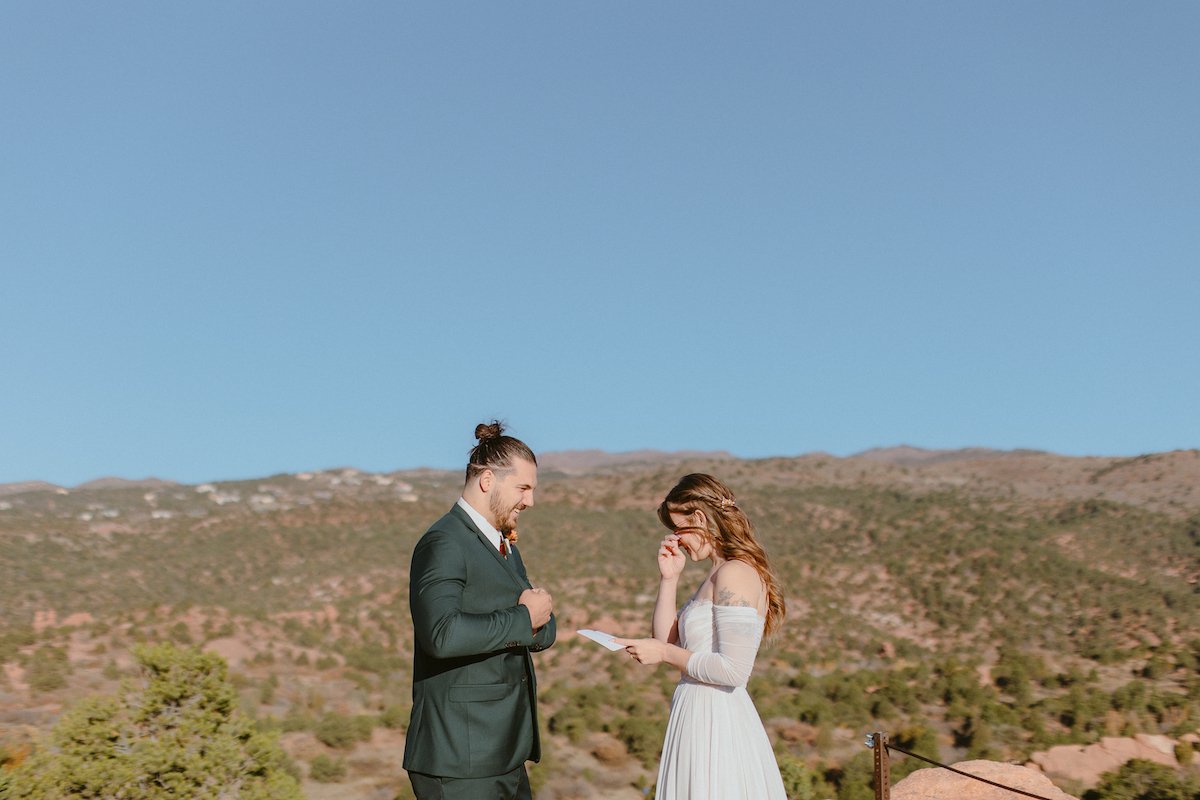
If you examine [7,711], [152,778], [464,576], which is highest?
[464,576]

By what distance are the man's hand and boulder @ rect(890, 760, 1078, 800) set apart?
706 centimetres

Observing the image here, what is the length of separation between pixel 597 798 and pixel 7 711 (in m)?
9.82

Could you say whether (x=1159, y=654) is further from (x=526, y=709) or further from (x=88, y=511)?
(x=88, y=511)

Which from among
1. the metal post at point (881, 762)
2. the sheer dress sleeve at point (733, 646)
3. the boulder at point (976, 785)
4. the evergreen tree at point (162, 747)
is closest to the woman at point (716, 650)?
the sheer dress sleeve at point (733, 646)

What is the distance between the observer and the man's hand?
12.0ft

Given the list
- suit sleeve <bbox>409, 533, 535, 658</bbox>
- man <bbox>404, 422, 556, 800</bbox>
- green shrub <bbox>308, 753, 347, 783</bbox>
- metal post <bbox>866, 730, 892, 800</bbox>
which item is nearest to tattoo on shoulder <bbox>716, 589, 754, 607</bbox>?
man <bbox>404, 422, 556, 800</bbox>

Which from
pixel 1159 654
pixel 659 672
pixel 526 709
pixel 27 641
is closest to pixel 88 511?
pixel 27 641

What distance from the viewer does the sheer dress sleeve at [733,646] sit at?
3961 mm

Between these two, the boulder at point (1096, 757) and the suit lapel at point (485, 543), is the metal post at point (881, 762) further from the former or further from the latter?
the boulder at point (1096, 757)

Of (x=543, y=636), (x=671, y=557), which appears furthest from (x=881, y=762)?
(x=543, y=636)

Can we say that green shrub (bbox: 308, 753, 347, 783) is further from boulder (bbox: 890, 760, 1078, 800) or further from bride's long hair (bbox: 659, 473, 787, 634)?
bride's long hair (bbox: 659, 473, 787, 634)

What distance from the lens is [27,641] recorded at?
804 inches

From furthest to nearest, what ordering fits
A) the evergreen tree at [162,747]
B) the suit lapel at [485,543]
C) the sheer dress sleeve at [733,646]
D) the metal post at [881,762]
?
the evergreen tree at [162,747]
the metal post at [881,762]
the sheer dress sleeve at [733,646]
the suit lapel at [485,543]

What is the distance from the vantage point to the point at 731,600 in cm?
402
